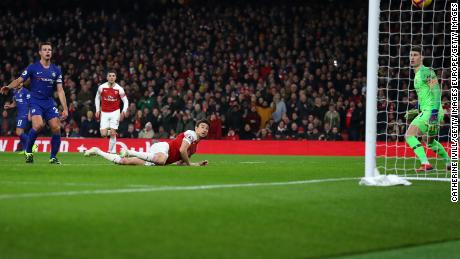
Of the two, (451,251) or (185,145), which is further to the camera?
(185,145)

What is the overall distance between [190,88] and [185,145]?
1655cm

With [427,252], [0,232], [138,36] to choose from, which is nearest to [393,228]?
[427,252]

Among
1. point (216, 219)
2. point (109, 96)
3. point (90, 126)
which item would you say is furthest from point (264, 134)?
point (216, 219)

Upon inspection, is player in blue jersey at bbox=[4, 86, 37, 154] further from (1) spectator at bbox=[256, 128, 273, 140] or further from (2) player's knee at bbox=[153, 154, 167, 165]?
(2) player's knee at bbox=[153, 154, 167, 165]

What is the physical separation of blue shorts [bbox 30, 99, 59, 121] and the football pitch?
204 inches

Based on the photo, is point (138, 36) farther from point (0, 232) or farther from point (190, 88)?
point (0, 232)


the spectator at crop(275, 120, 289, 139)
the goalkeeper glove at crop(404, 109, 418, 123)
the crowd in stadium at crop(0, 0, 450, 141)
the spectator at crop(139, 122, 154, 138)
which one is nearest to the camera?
the goalkeeper glove at crop(404, 109, 418, 123)

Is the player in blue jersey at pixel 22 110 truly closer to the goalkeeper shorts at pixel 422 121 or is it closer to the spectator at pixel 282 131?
the spectator at pixel 282 131

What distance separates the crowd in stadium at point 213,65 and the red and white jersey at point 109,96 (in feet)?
19.2

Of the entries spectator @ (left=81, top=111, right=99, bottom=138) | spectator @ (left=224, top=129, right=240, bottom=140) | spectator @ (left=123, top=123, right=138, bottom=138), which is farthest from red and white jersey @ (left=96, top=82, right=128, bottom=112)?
spectator @ (left=81, top=111, right=99, bottom=138)

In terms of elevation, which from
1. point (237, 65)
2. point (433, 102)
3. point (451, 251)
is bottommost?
point (451, 251)

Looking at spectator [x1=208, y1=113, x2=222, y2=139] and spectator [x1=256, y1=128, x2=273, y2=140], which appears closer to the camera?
spectator [x1=208, y1=113, x2=222, y2=139]

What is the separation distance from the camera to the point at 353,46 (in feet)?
102

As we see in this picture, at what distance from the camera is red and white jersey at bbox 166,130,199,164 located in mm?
14039
